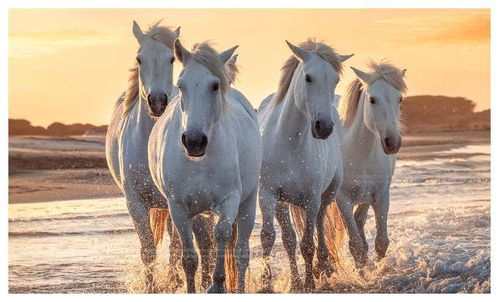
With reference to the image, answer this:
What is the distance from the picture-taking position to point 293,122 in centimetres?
476

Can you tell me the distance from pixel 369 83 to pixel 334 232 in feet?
3.16

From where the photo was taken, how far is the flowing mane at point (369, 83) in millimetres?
5039

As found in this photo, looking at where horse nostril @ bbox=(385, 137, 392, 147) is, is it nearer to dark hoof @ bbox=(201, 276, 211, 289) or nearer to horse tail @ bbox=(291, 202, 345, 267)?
horse tail @ bbox=(291, 202, 345, 267)

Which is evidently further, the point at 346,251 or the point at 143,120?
the point at 346,251

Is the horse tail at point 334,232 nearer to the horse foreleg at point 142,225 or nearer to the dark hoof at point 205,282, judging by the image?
the dark hoof at point 205,282

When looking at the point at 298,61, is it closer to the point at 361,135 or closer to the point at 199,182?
the point at 361,135

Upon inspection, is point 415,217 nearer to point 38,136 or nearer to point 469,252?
point 469,252

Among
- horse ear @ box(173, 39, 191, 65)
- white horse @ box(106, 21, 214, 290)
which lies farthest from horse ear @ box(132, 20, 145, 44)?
horse ear @ box(173, 39, 191, 65)

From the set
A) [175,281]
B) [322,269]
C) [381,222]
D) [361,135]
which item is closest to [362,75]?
[361,135]

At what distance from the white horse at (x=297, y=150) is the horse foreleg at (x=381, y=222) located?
417 millimetres

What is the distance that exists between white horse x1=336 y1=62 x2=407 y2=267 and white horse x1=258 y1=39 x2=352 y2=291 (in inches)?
11.8

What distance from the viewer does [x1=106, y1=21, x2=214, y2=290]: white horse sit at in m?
4.40

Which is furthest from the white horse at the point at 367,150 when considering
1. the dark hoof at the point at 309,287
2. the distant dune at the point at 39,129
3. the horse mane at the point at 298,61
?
the distant dune at the point at 39,129
